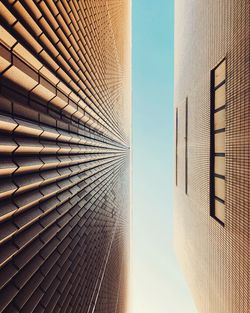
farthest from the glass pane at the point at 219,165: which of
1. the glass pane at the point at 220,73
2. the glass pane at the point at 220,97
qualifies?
the glass pane at the point at 220,73

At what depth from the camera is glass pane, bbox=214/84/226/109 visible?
469 inches

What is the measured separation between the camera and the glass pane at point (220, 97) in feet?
39.1

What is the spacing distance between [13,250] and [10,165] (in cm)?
157

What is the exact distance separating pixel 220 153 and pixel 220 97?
7.68ft

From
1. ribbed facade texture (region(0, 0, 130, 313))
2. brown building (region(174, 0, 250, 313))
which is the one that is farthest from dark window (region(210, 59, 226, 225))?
ribbed facade texture (region(0, 0, 130, 313))

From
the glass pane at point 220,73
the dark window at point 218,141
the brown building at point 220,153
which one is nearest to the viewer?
the brown building at point 220,153

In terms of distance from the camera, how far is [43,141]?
7457 mm

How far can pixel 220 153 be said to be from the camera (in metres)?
12.6

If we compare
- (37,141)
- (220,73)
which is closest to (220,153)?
(220,73)

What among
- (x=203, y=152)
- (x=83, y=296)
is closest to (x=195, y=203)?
(x=203, y=152)

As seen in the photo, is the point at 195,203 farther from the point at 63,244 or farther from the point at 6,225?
the point at 6,225

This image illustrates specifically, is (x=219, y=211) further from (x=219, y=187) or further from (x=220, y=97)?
(x=220, y=97)

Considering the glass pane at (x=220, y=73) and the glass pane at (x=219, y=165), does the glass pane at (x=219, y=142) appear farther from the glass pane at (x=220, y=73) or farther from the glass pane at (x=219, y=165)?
the glass pane at (x=220, y=73)

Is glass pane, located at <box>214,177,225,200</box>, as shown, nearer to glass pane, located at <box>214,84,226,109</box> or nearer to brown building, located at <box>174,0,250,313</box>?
brown building, located at <box>174,0,250,313</box>
